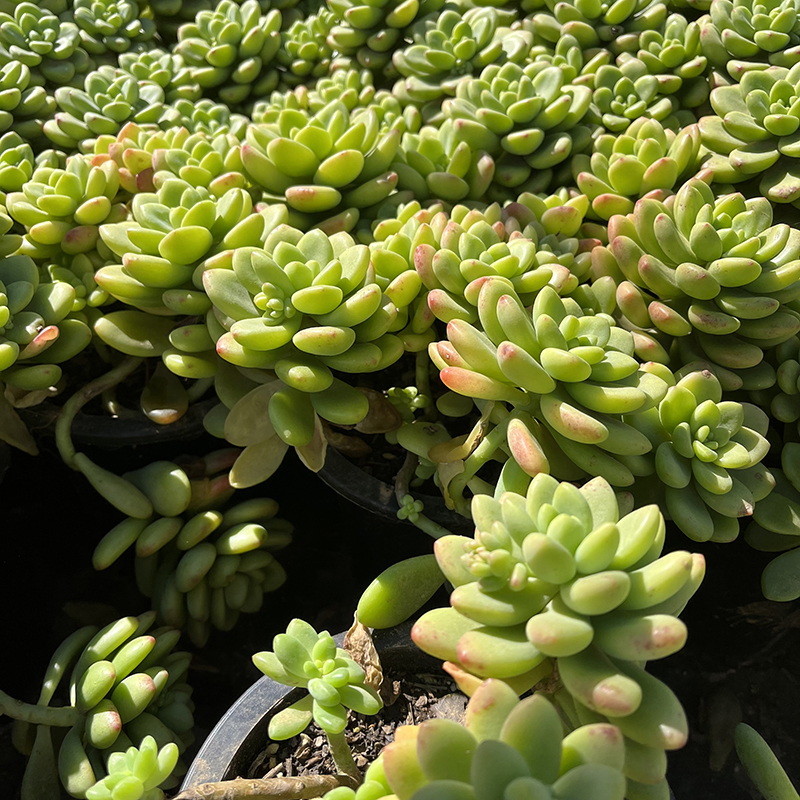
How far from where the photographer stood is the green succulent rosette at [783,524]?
0.83 meters

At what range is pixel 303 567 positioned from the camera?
124cm

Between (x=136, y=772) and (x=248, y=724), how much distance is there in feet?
0.50

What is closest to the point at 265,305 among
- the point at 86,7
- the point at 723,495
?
the point at 723,495

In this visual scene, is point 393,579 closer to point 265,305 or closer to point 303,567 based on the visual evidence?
point 265,305

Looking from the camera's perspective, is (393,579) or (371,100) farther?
(371,100)

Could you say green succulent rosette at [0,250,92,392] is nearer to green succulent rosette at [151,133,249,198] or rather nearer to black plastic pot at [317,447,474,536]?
green succulent rosette at [151,133,249,198]

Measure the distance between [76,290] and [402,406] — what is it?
1.63ft

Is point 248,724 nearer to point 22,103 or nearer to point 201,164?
point 201,164

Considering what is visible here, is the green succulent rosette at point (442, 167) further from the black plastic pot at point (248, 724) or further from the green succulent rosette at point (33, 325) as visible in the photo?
the black plastic pot at point (248, 724)

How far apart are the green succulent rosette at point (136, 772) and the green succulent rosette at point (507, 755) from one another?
0.26 m

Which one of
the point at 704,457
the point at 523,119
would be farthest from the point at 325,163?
the point at 704,457

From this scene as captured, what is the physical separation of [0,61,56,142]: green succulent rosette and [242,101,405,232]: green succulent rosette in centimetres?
45

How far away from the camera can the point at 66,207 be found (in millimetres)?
1004

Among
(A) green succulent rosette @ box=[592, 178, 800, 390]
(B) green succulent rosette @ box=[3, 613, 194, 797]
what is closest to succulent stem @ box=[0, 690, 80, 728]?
(B) green succulent rosette @ box=[3, 613, 194, 797]
